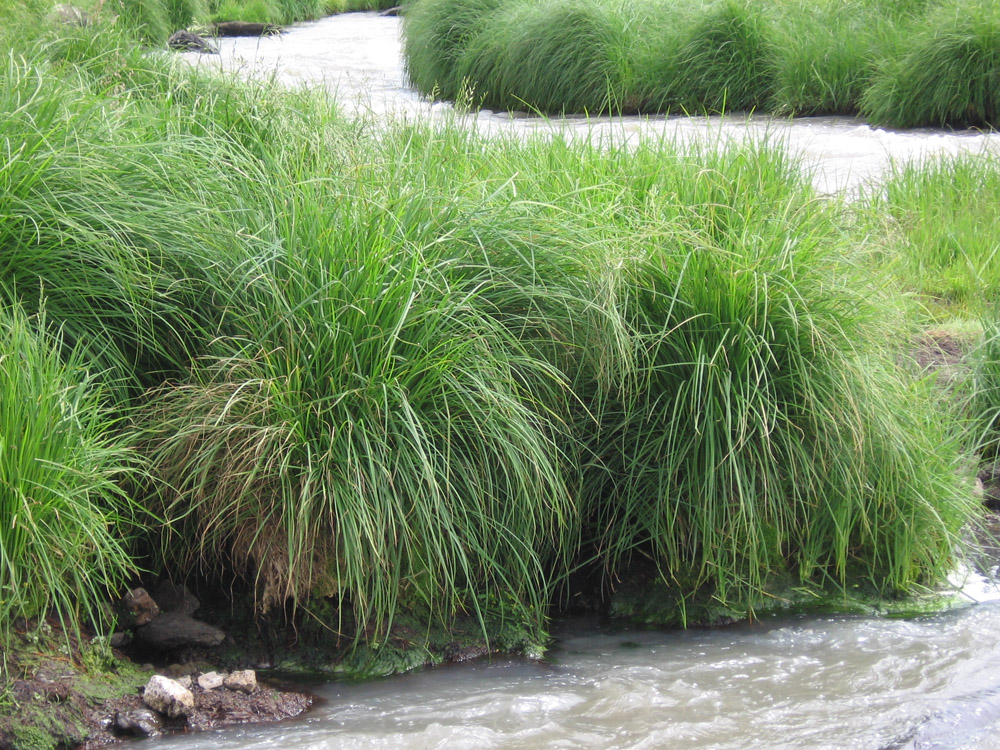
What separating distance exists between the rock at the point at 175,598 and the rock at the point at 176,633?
34mm

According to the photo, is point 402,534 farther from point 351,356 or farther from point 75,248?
point 75,248

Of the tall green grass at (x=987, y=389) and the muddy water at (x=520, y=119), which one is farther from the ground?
the muddy water at (x=520, y=119)

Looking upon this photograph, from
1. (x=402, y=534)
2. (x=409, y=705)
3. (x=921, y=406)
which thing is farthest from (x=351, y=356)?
(x=921, y=406)

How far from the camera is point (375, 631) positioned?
10.1 feet

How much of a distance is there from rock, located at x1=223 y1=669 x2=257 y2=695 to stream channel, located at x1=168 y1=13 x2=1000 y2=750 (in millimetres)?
154

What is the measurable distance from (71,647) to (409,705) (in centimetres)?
94

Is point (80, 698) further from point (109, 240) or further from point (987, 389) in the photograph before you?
point (987, 389)

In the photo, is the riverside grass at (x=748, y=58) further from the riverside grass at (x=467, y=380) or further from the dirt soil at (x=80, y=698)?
the dirt soil at (x=80, y=698)

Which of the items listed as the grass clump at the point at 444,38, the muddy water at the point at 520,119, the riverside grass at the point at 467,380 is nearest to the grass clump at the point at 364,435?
the riverside grass at the point at 467,380

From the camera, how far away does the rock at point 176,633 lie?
9.99 feet

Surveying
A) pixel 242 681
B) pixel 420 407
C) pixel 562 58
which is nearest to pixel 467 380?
pixel 420 407

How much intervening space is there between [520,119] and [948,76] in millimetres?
3996

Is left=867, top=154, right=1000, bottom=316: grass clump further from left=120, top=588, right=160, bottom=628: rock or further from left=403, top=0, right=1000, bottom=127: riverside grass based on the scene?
left=120, top=588, right=160, bottom=628: rock

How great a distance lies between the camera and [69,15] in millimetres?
7930
